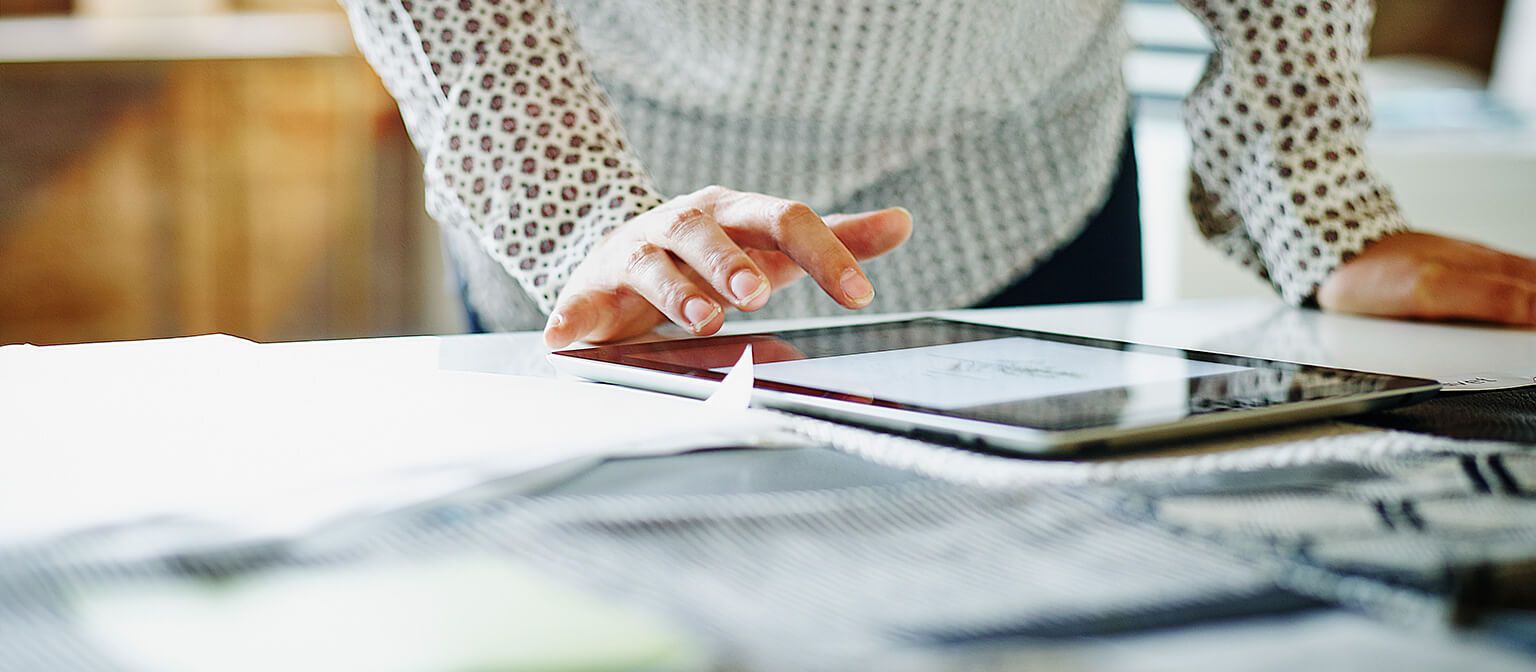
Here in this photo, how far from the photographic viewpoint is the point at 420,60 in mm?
782

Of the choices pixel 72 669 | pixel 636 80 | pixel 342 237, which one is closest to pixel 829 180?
pixel 636 80

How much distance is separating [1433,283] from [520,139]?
1.66 feet

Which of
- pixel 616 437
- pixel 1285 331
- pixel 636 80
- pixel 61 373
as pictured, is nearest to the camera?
pixel 616 437

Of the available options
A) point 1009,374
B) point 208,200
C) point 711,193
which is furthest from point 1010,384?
point 208,200

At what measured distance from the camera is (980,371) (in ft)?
1.54

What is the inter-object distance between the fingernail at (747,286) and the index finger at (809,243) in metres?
0.03

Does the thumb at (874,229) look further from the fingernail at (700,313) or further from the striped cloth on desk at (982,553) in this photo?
the striped cloth on desk at (982,553)

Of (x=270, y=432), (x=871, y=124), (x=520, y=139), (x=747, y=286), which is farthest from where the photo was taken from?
(x=871, y=124)

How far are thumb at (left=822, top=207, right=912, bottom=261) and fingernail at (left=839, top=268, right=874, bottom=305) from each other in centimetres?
8

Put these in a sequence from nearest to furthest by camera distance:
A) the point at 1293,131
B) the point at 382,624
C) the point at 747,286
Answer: the point at 382,624, the point at 747,286, the point at 1293,131

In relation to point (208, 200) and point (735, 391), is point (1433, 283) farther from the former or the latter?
point (208, 200)

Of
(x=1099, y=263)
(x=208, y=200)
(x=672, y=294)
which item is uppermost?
(x=672, y=294)

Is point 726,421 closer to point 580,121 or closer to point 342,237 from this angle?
point 580,121

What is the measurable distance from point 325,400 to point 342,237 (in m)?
2.52
